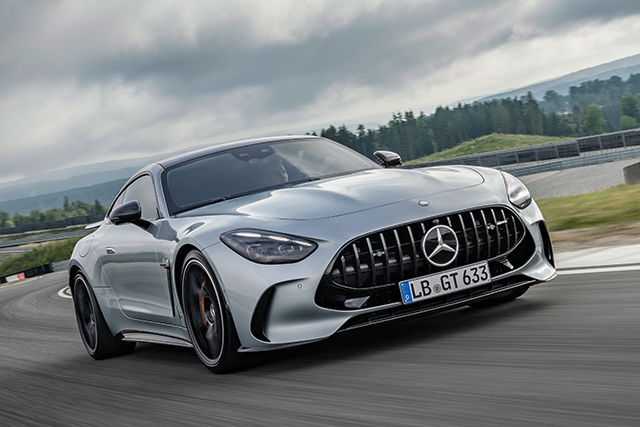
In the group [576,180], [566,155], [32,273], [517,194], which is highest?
[517,194]

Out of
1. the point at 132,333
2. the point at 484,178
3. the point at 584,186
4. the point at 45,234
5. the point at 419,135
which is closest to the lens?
the point at 484,178

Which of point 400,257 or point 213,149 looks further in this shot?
point 213,149

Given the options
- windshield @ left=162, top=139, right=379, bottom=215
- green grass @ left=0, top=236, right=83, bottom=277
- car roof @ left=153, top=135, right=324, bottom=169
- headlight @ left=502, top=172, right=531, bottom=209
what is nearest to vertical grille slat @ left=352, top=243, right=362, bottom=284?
headlight @ left=502, top=172, right=531, bottom=209

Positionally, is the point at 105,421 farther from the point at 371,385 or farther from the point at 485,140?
the point at 485,140

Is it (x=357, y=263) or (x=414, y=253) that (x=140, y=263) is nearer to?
(x=357, y=263)

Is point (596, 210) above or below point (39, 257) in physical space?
below

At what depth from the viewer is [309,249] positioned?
12.8ft

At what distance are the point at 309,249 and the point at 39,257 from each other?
2367 inches

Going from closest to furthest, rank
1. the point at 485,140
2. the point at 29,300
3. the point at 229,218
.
Answer: the point at 229,218
the point at 29,300
the point at 485,140

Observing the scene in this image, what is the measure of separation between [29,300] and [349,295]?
40.4 ft

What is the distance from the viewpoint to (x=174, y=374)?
4.78m

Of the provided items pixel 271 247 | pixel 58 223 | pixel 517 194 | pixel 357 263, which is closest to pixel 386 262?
pixel 357 263

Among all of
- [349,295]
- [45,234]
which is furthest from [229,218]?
[45,234]

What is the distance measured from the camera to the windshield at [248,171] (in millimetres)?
5133
